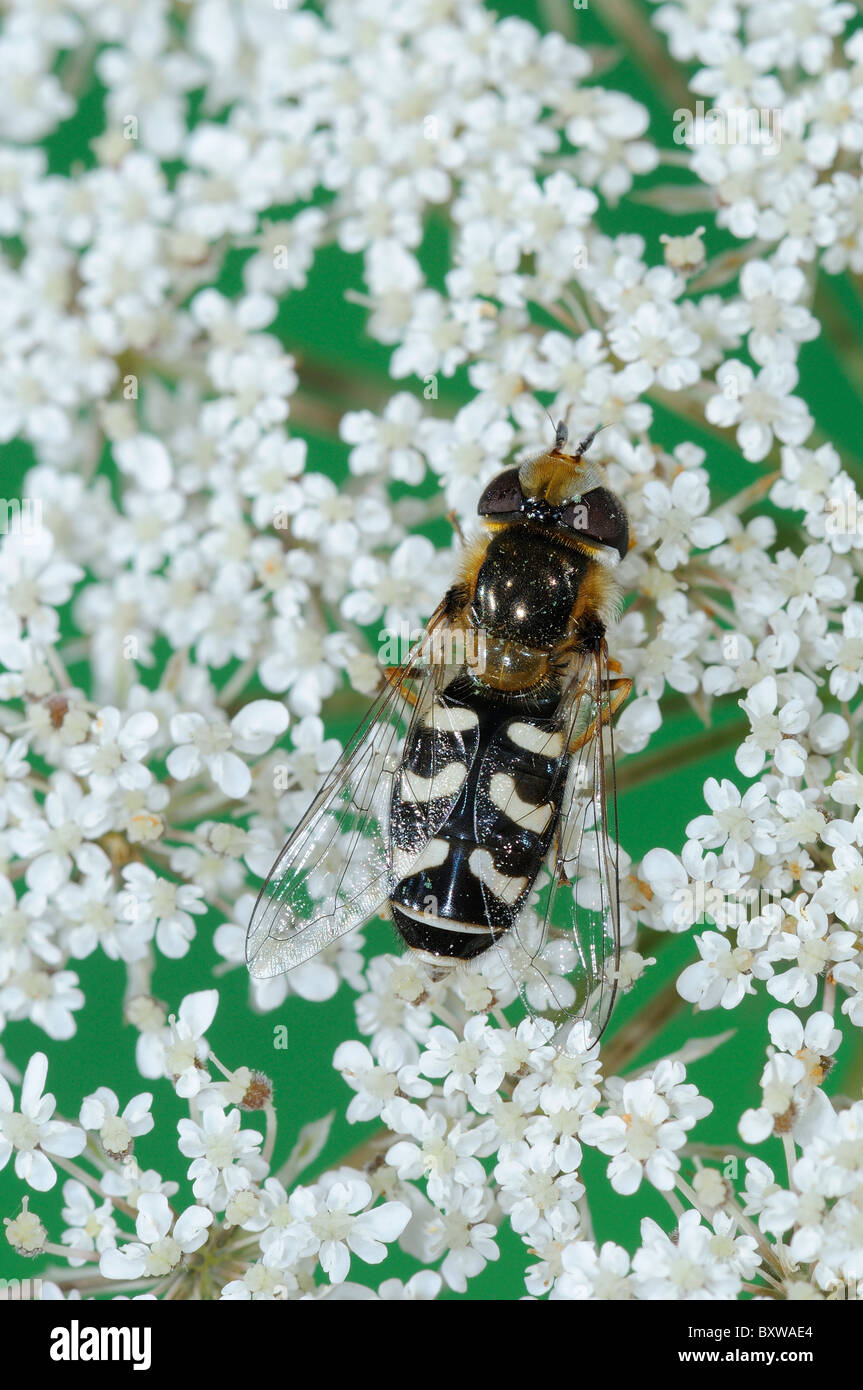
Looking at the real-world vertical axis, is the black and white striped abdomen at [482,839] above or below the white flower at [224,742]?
below

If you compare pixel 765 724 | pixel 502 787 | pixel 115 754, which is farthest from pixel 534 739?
pixel 115 754

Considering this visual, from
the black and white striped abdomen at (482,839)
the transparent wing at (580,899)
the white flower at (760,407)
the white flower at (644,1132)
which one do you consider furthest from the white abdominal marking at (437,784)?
the white flower at (760,407)

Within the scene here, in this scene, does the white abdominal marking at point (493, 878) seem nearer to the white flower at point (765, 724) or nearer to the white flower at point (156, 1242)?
the white flower at point (765, 724)

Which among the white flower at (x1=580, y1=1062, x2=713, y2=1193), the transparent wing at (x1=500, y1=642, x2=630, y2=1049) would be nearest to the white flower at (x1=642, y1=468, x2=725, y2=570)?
the transparent wing at (x1=500, y1=642, x2=630, y2=1049)

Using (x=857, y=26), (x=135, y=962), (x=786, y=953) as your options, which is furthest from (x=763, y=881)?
(x=857, y=26)

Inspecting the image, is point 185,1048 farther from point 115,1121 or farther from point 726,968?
point 726,968

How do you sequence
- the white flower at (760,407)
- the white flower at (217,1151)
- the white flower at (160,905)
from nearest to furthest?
the white flower at (217,1151)
the white flower at (160,905)
the white flower at (760,407)

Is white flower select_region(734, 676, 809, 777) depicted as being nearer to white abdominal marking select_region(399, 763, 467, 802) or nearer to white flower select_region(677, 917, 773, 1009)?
white flower select_region(677, 917, 773, 1009)
